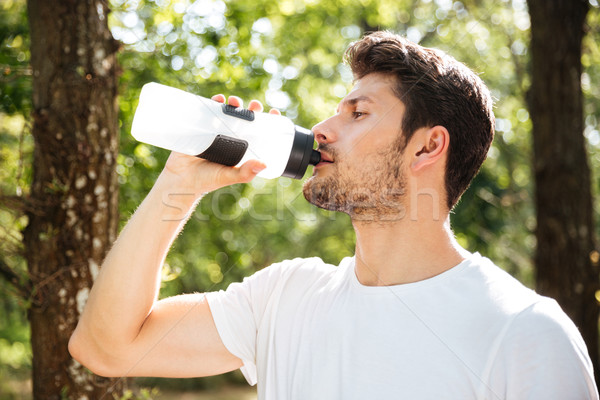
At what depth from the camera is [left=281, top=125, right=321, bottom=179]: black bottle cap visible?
6.04 ft

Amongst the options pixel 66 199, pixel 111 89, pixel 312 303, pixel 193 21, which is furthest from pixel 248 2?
pixel 312 303

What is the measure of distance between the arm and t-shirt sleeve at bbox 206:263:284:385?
1.2 inches

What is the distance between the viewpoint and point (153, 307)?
180 cm

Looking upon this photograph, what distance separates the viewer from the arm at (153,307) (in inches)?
66.2

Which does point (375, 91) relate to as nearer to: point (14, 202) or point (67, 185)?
point (67, 185)

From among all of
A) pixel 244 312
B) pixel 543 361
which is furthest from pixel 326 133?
pixel 543 361

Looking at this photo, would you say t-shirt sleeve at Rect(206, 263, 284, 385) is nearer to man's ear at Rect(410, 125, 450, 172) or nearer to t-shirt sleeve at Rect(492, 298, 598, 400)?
man's ear at Rect(410, 125, 450, 172)

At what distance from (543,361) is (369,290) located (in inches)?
21.0

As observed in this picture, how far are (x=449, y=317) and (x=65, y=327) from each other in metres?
1.49

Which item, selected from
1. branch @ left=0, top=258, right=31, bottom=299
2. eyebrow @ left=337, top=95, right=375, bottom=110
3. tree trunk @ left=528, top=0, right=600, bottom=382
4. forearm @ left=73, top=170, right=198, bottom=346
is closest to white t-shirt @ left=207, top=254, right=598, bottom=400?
forearm @ left=73, top=170, right=198, bottom=346

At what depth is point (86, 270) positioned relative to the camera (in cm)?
219

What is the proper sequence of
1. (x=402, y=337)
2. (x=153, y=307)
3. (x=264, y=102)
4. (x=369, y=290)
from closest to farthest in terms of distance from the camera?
(x=402, y=337) → (x=369, y=290) → (x=153, y=307) → (x=264, y=102)

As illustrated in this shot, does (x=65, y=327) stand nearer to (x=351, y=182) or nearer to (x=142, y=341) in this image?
(x=142, y=341)

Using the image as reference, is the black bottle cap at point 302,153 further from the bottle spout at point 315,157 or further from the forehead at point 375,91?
the forehead at point 375,91
